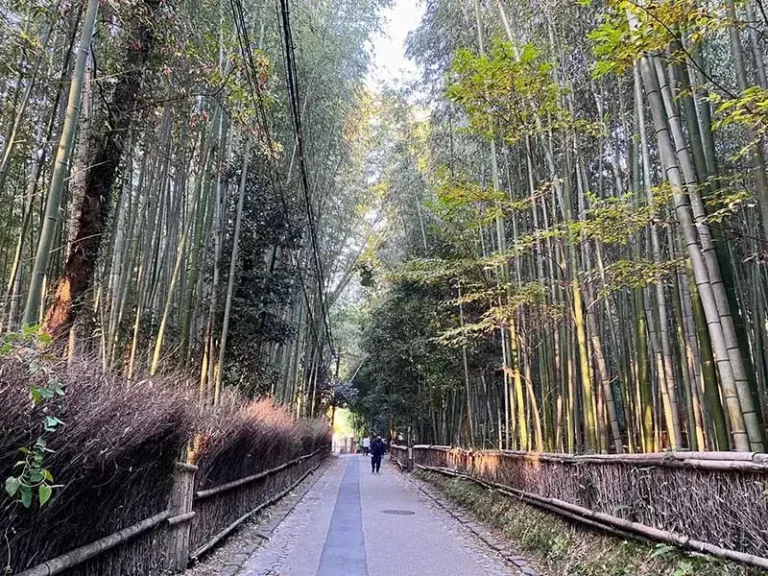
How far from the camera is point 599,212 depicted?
137 inches

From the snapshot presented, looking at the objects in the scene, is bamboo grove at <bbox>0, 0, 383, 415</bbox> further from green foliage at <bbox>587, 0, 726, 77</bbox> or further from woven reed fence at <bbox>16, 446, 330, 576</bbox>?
green foliage at <bbox>587, 0, 726, 77</bbox>

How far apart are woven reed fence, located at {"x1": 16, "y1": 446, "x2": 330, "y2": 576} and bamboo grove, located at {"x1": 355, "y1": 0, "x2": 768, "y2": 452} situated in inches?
110

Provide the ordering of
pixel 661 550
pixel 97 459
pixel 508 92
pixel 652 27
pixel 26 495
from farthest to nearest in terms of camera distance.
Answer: pixel 508 92 → pixel 661 550 → pixel 652 27 → pixel 97 459 → pixel 26 495

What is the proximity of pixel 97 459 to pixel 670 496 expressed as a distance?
269cm

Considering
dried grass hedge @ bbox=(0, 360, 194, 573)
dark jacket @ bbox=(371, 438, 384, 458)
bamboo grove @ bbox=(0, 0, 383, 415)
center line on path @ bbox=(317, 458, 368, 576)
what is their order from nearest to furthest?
dried grass hedge @ bbox=(0, 360, 194, 573) → bamboo grove @ bbox=(0, 0, 383, 415) → center line on path @ bbox=(317, 458, 368, 576) → dark jacket @ bbox=(371, 438, 384, 458)

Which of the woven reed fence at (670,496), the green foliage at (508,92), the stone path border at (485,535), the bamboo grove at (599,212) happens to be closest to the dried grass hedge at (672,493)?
the woven reed fence at (670,496)

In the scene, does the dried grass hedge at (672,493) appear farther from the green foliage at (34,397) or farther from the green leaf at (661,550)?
the green foliage at (34,397)

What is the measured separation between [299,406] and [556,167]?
31.5 feet

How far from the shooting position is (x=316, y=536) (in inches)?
209

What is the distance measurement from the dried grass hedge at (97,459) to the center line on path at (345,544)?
130 centimetres

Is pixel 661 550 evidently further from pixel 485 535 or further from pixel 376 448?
pixel 376 448

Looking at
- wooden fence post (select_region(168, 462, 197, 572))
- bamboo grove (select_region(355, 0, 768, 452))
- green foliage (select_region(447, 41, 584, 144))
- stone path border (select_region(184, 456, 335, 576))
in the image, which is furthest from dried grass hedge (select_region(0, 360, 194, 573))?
green foliage (select_region(447, 41, 584, 144))

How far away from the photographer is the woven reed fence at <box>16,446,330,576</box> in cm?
223

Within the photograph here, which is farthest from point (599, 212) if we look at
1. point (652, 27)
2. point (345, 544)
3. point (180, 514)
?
point (345, 544)
